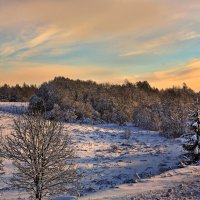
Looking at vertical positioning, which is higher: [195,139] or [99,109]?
[99,109]

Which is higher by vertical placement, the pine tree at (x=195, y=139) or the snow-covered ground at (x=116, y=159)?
the pine tree at (x=195, y=139)

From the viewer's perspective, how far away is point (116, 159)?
113 ft

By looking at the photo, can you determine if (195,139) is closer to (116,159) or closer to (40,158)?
(116,159)

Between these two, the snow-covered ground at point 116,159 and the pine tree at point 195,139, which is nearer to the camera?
the snow-covered ground at point 116,159

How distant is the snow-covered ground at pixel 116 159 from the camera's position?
25.2 metres

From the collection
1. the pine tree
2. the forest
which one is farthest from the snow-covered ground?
the forest

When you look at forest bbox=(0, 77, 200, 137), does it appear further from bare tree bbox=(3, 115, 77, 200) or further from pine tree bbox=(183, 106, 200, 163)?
bare tree bbox=(3, 115, 77, 200)

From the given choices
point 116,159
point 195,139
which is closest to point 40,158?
point 195,139

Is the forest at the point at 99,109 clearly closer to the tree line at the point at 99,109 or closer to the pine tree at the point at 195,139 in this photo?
the tree line at the point at 99,109

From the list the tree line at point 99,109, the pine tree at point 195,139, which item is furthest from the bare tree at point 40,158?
the tree line at point 99,109

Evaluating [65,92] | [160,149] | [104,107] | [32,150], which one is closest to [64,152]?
[32,150]

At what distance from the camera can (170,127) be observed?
49625 millimetres

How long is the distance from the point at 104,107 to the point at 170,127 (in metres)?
17.4

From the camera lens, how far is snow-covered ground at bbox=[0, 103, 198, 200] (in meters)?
25.2
